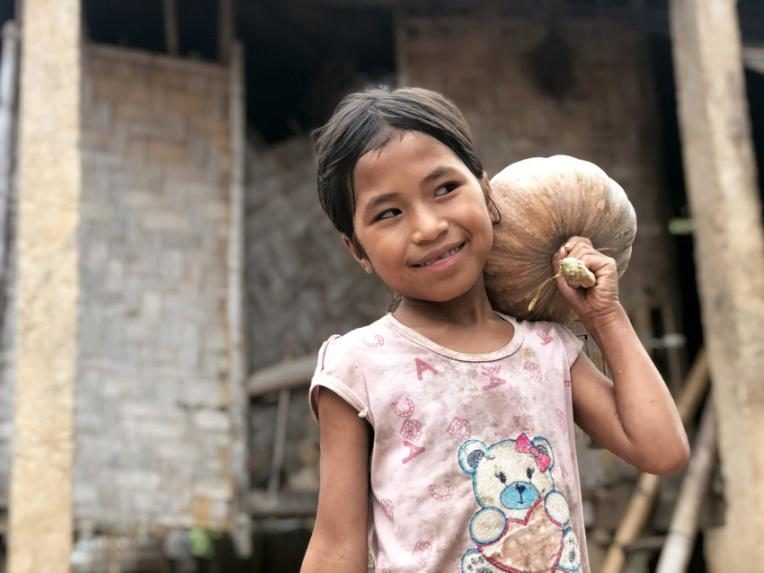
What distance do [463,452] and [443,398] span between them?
0.09 meters

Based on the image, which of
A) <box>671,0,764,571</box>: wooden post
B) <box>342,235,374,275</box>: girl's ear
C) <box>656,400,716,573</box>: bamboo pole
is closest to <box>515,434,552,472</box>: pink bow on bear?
<box>342,235,374,275</box>: girl's ear

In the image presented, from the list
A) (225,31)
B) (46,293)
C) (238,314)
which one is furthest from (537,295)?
(225,31)

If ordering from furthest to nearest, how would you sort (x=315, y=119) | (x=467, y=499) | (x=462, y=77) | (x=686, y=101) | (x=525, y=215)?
(x=315, y=119) → (x=462, y=77) → (x=686, y=101) → (x=525, y=215) → (x=467, y=499)

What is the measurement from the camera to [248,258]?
6461 mm

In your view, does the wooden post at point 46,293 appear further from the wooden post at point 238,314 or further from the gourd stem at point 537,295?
the gourd stem at point 537,295

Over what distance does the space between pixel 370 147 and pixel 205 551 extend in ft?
19.8

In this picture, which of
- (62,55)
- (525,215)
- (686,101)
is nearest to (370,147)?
(525,215)

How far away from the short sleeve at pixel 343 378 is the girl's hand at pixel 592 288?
355 mm

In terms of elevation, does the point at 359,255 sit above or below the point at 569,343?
above

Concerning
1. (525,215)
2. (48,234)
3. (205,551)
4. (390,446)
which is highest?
(48,234)

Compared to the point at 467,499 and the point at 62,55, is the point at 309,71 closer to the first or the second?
the point at 62,55

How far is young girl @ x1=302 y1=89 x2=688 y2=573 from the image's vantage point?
5.32 ft

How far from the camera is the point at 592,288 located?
1.72m

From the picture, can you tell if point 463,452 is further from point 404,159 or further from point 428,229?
point 404,159
